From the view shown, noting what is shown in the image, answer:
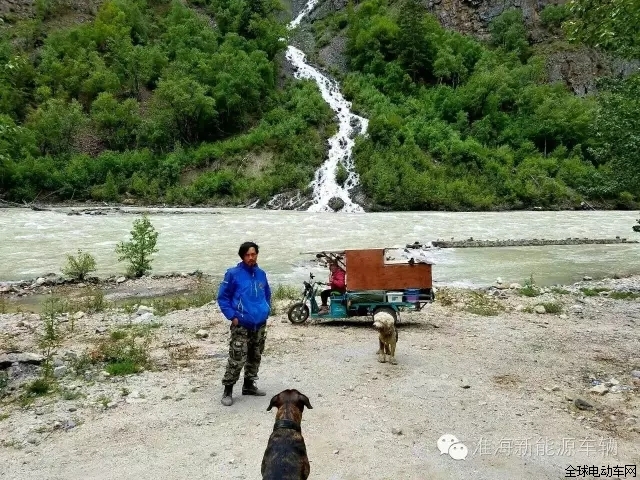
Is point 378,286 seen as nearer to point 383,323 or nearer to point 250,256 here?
point 383,323

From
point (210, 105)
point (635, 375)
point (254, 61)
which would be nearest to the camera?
point (635, 375)

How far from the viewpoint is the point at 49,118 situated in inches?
1857

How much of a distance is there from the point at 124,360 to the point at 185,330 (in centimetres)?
204

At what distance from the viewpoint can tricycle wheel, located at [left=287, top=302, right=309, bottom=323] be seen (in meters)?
9.26

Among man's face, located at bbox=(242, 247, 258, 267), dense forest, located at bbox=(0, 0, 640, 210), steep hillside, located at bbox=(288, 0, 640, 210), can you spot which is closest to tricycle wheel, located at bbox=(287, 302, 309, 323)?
man's face, located at bbox=(242, 247, 258, 267)

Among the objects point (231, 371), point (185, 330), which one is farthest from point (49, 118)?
point (231, 371)

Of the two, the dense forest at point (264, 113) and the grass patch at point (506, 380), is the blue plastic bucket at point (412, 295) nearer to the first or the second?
the grass patch at point (506, 380)

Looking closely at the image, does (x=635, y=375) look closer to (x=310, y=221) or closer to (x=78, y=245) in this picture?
(x=78, y=245)

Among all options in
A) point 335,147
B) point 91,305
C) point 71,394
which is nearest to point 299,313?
point 71,394

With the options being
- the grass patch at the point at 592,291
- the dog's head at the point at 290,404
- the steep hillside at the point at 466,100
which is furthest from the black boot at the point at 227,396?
the steep hillside at the point at 466,100

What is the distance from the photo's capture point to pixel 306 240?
2275 centimetres

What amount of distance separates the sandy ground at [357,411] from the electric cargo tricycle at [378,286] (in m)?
0.60

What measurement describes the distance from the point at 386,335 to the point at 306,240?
53.2 feet

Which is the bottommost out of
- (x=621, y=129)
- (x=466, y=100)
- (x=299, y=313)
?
(x=299, y=313)
